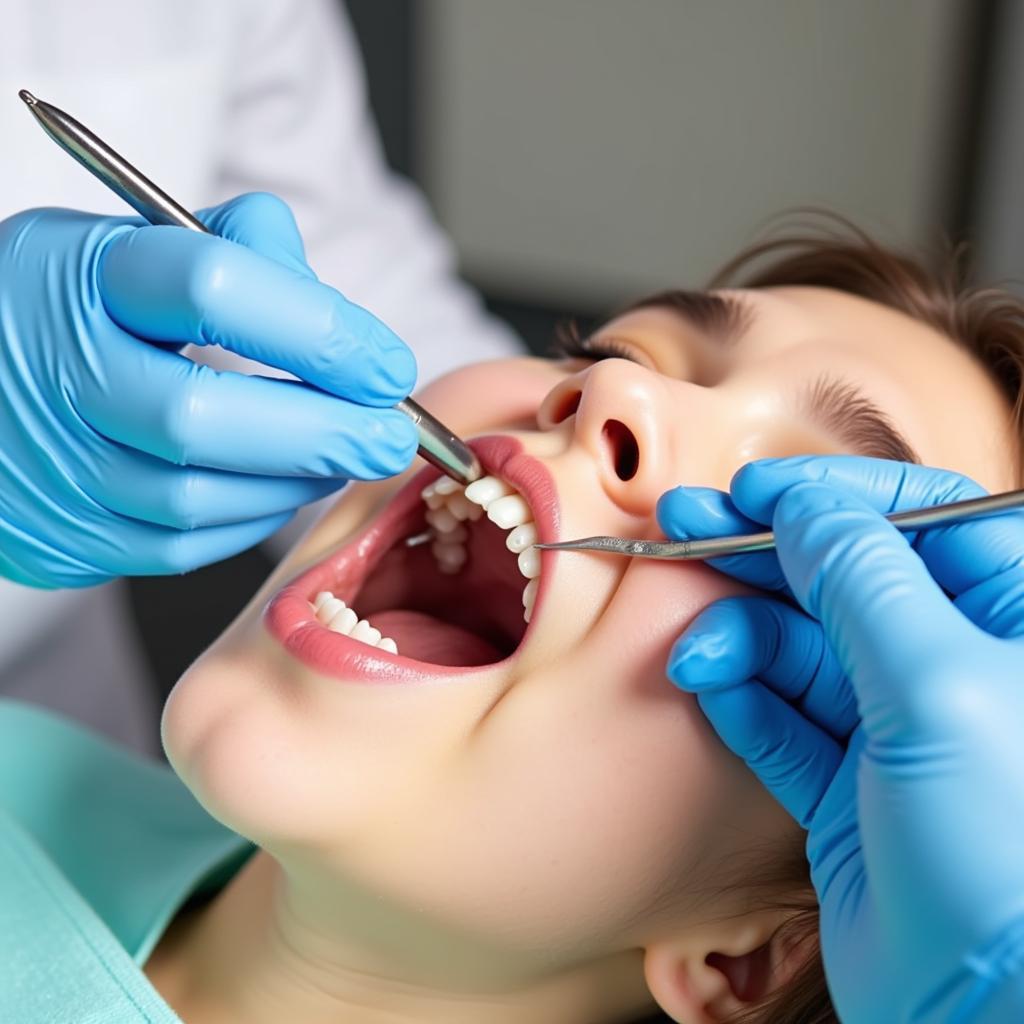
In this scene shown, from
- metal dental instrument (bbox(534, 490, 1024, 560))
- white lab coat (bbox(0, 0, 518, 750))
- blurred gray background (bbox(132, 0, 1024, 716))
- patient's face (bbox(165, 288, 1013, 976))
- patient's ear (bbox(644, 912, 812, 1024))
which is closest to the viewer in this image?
metal dental instrument (bbox(534, 490, 1024, 560))

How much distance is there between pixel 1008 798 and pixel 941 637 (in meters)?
0.09

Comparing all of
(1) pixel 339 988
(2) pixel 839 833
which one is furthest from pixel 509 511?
(1) pixel 339 988

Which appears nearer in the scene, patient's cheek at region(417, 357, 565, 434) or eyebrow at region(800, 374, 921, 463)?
eyebrow at region(800, 374, 921, 463)

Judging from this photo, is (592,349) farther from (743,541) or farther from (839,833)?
(839,833)

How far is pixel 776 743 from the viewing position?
894mm

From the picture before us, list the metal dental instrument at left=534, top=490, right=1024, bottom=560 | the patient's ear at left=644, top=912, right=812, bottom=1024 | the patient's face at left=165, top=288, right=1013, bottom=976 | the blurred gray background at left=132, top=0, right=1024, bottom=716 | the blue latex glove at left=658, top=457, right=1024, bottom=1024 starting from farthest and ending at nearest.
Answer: the blurred gray background at left=132, top=0, right=1024, bottom=716, the patient's ear at left=644, top=912, right=812, bottom=1024, the patient's face at left=165, top=288, right=1013, bottom=976, the metal dental instrument at left=534, top=490, right=1024, bottom=560, the blue latex glove at left=658, top=457, right=1024, bottom=1024

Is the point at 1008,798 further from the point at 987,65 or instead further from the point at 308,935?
the point at 987,65

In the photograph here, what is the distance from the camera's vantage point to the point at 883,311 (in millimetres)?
1189

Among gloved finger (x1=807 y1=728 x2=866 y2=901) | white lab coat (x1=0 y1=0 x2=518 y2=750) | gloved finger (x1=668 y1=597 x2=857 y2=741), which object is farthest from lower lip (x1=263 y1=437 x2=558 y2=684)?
white lab coat (x1=0 y1=0 x2=518 y2=750)

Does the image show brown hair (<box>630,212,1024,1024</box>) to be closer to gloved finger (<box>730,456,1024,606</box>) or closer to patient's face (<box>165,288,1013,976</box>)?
patient's face (<box>165,288,1013,976</box>)

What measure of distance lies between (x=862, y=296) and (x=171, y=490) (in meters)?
0.68

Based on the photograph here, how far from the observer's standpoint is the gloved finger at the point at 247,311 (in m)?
0.92

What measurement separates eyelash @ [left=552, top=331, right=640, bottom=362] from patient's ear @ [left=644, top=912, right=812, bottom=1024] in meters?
0.46

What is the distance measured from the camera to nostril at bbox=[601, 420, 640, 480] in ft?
3.23
